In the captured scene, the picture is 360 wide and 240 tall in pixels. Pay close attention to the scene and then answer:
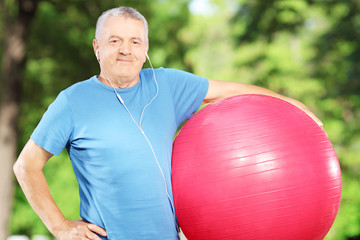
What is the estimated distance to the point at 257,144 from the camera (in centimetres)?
268

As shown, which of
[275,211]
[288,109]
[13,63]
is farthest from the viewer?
[13,63]

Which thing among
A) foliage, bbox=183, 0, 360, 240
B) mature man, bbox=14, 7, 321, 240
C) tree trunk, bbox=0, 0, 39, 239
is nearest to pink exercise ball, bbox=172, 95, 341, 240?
A: mature man, bbox=14, 7, 321, 240

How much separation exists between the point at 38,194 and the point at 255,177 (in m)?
1.26

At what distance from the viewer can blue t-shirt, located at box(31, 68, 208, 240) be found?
266 cm

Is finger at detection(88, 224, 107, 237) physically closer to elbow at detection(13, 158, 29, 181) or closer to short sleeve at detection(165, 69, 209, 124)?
elbow at detection(13, 158, 29, 181)

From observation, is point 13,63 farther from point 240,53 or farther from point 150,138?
point 150,138

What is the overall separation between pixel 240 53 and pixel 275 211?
36.8 ft

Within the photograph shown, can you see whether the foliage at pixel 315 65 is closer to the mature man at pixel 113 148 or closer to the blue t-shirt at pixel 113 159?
the mature man at pixel 113 148

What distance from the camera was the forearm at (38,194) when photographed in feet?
9.04

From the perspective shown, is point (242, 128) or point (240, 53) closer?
point (242, 128)

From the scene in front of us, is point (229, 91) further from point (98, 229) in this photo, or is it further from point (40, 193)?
point (40, 193)

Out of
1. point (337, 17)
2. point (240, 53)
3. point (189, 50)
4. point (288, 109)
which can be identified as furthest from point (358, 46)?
point (288, 109)

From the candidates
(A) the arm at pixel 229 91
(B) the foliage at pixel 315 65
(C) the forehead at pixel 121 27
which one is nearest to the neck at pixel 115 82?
(C) the forehead at pixel 121 27

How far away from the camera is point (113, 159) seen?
2656 mm
